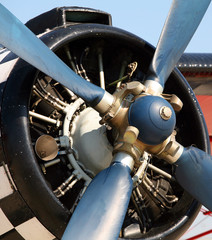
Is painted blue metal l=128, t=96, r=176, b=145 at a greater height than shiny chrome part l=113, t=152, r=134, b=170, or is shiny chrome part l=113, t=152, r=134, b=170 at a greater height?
painted blue metal l=128, t=96, r=176, b=145

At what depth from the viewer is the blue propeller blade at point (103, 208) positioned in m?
3.67

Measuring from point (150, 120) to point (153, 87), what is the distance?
630 millimetres

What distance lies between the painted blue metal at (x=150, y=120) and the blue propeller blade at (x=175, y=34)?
668 millimetres

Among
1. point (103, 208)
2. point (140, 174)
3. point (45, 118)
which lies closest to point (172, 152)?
point (140, 174)

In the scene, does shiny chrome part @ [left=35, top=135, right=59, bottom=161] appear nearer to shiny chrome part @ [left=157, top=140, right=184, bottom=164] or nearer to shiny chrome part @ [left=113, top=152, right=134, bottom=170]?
shiny chrome part @ [left=113, top=152, right=134, bottom=170]

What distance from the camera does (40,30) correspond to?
5.46m

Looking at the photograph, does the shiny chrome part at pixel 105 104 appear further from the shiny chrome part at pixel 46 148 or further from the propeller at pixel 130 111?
the shiny chrome part at pixel 46 148

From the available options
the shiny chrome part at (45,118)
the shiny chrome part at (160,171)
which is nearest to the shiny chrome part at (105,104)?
the shiny chrome part at (45,118)

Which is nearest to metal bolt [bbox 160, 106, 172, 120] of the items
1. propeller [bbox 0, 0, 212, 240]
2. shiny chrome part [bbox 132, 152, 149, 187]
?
propeller [bbox 0, 0, 212, 240]

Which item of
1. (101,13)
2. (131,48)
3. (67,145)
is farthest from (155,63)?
(67,145)

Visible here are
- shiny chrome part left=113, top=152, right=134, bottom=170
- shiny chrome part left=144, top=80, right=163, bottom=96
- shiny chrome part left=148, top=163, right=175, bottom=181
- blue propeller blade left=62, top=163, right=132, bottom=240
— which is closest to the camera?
blue propeller blade left=62, top=163, right=132, bottom=240

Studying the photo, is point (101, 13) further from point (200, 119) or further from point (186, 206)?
point (186, 206)

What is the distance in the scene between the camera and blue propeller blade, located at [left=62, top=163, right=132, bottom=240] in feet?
12.0

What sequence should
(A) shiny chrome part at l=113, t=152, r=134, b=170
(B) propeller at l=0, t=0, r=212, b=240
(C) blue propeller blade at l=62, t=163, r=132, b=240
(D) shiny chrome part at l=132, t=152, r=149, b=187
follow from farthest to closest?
(D) shiny chrome part at l=132, t=152, r=149, b=187 < (A) shiny chrome part at l=113, t=152, r=134, b=170 < (B) propeller at l=0, t=0, r=212, b=240 < (C) blue propeller blade at l=62, t=163, r=132, b=240
